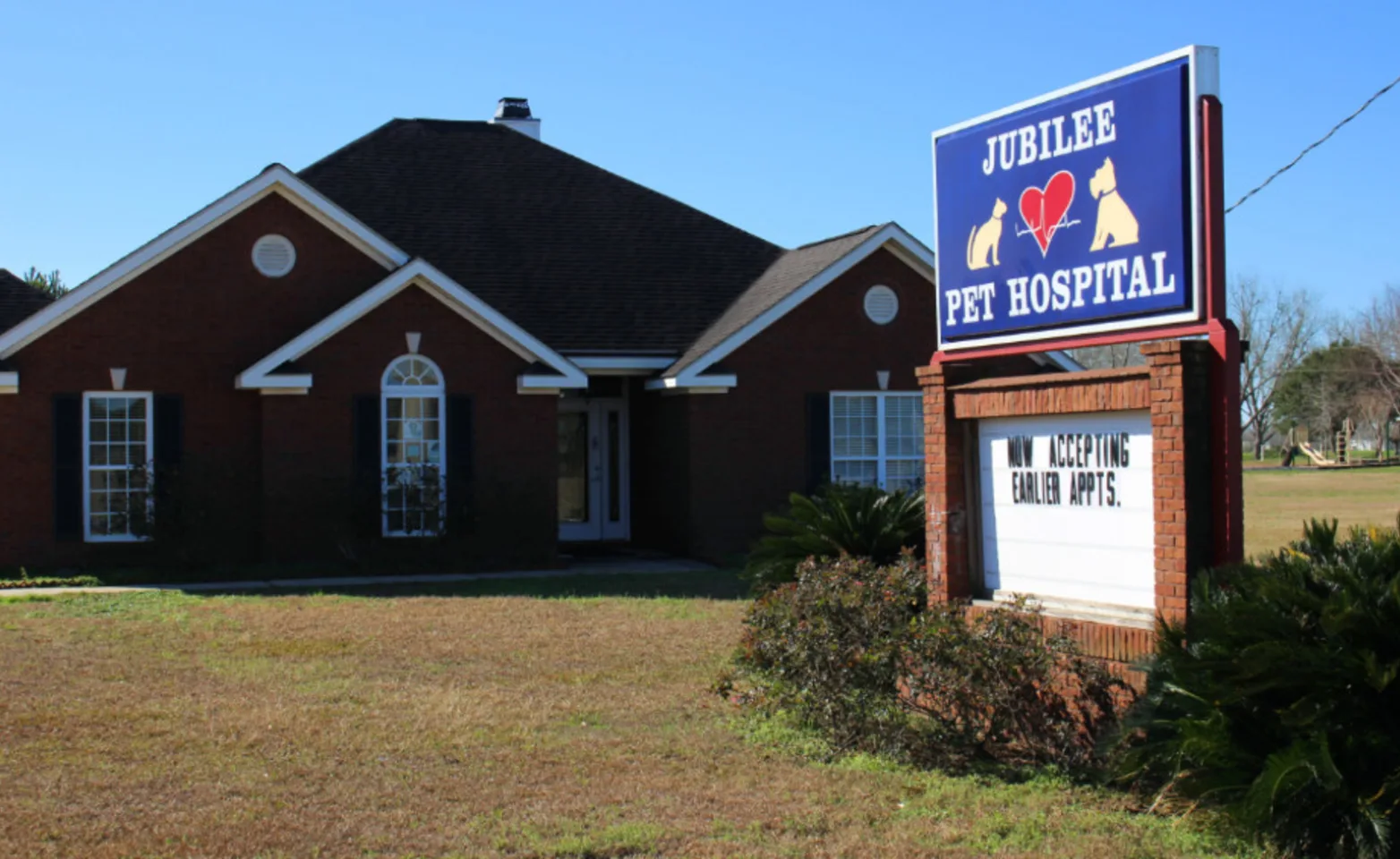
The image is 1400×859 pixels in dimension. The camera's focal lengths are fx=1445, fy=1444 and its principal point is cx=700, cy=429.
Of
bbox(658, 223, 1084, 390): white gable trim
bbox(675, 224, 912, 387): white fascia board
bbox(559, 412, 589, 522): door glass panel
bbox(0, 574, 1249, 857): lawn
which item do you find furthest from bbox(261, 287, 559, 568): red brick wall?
bbox(0, 574, 1249, 857): lawn

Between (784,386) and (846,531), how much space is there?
8.91 metres

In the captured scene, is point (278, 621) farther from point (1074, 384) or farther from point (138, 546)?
point (1074, 384)

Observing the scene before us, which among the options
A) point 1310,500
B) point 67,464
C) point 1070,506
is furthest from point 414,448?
point 1310,500

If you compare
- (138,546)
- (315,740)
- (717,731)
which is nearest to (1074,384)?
(717,731)

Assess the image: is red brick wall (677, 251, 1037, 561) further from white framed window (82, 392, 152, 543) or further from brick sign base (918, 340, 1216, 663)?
brick sign base (918, 340, 1216, 663)

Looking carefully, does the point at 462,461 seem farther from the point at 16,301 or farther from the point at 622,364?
the point at 16,301

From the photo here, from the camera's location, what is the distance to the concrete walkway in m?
17.1

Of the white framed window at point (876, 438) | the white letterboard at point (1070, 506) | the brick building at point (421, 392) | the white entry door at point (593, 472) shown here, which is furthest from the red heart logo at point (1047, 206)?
the white entry door at point (593, 472)

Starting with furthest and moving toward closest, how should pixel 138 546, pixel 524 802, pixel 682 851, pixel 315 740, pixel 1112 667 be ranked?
pixel 138 546 < pixel 315 740 < pixel 1112 667 < pixel 524 802 < pixel 682 851

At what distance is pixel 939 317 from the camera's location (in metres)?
9.62

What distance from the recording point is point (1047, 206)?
338 inches

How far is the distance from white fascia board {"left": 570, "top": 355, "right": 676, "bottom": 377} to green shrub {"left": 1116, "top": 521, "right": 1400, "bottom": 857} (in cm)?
1492

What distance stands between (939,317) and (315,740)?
189 inches

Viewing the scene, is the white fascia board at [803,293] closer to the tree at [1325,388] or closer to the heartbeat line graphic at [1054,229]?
the heartbeat line graphic at [1054,229]
